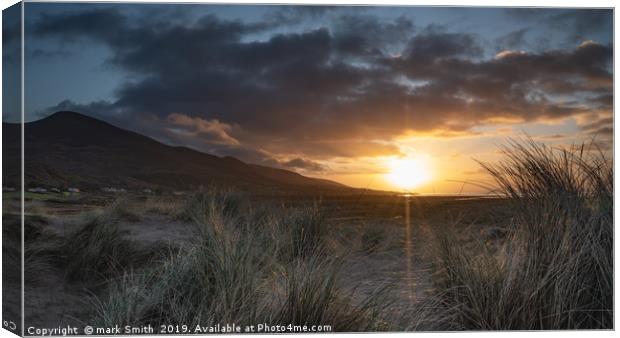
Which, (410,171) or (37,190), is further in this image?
(410,171)

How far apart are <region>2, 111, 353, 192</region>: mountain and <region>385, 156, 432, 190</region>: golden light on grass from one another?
491mm

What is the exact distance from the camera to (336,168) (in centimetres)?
466

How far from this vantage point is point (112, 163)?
4.98 meters

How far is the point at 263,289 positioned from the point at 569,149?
81.7 inches

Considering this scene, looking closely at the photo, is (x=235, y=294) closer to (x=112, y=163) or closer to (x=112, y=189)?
(x=112, y=163)

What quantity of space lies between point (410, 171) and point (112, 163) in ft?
7.43

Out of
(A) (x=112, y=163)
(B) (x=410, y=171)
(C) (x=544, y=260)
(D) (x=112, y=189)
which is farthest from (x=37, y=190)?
(C) (x=544, y=260)

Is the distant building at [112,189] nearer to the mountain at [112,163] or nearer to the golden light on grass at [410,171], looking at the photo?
the mountain at [112,163]

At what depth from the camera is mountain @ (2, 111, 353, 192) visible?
3920 millimetres

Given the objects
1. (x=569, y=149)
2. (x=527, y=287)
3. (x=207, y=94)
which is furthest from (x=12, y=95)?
(x=569, y=149)

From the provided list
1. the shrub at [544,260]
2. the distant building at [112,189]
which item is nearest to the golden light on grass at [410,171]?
the shrub at [544,260]

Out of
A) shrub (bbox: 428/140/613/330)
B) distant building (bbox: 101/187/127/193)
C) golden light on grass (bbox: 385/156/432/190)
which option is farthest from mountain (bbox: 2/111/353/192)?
shrub (bbox: 428/140/613/330)

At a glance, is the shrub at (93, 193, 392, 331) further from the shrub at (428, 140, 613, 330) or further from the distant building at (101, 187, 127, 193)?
the distant building at (101, 187, 127, 193)

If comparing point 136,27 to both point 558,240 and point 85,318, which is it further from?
point 558,240
